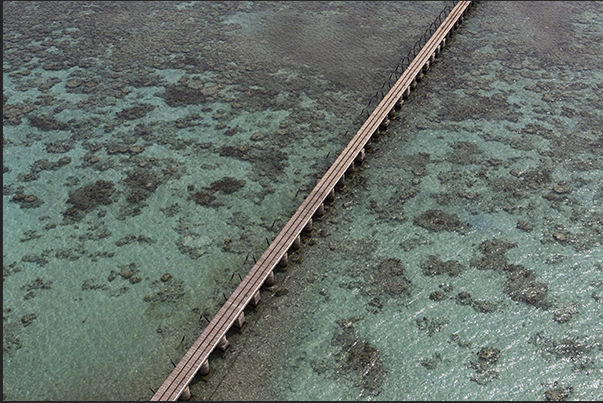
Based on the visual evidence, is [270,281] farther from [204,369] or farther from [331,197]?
[331,197]

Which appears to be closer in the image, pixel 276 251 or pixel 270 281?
pixel 270 281

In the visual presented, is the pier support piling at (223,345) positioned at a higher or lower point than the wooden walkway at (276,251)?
lower

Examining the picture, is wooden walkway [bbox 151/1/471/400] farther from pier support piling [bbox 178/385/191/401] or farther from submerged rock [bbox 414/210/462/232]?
submerged rock [bbox 414/210/462/232]

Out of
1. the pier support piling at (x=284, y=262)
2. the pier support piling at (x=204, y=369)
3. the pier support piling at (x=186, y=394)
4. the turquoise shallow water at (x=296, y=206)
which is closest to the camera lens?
the pier support piling at (x=186, y=394)

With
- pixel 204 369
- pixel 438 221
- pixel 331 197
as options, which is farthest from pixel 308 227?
pixel 204 369

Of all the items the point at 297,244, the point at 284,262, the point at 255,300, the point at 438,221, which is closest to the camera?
the point at 255,300

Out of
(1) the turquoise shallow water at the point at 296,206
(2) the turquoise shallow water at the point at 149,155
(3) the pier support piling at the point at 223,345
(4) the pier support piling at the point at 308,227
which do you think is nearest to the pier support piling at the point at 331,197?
(1) the turquoise shallow water at the point at 296,206

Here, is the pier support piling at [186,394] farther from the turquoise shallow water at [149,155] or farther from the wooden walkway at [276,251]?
the turquoise shallow water at [149,155]

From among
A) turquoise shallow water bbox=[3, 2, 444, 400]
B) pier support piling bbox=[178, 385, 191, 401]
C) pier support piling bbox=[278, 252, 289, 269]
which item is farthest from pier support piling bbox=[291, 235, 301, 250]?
pier support piling bbox=[178, 385, 191, 401]
